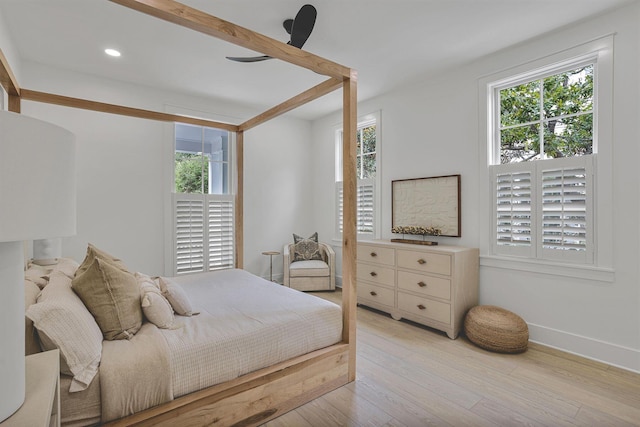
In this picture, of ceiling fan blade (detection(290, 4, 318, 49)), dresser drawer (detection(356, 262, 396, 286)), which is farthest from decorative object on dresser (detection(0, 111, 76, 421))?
dresser drawer (detection(356, 262, 396, 286))

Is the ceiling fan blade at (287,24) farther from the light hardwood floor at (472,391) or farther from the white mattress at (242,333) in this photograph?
the light hardwood floor at (472,391)

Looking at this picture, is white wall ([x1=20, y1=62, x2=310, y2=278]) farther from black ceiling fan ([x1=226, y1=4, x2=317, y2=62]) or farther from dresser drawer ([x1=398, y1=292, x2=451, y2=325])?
dresser drawer ([x1=398, y1=292, x2=451, y2=325])

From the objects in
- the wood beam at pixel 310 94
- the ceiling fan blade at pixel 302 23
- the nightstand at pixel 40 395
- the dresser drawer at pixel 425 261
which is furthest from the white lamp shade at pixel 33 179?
the dresser drawer at pixel 425 261

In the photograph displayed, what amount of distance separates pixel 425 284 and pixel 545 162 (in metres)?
1.56

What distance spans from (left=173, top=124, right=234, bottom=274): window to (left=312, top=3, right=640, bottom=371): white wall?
2261mm

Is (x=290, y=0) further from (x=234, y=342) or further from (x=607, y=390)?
(x=607, y=390)

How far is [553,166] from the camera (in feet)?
9.04

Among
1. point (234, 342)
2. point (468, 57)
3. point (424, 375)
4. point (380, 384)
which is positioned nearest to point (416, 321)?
point (424, 375)

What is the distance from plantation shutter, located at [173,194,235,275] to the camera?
4129mm

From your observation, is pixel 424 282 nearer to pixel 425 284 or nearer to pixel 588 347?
pixel 425 284

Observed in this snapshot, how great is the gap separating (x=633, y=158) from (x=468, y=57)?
5.50 ft

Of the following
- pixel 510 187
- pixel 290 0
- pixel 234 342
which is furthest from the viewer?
pixel 510 187

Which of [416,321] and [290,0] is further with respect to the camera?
[416,321]

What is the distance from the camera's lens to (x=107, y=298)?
5.28 feet
